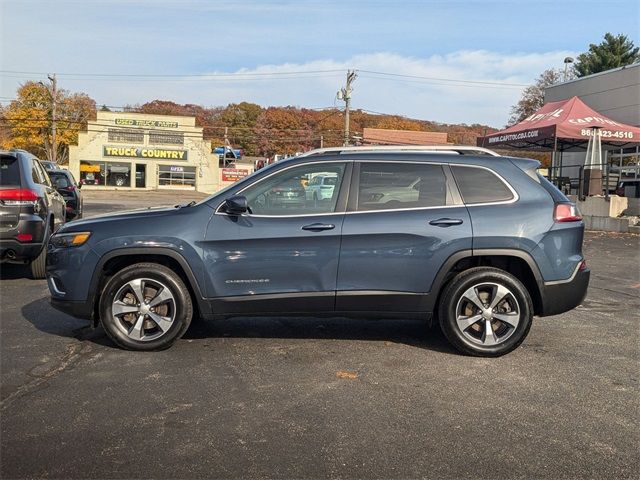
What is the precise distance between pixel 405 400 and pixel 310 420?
747mm

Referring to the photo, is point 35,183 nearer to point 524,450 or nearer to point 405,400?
point 405,400

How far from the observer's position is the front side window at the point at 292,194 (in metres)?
A: 5.04

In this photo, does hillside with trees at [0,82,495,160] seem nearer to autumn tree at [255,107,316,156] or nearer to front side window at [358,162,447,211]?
autumn tree at [255,107,316,156]

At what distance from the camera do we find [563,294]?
500 cm

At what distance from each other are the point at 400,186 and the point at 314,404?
6.89 ft

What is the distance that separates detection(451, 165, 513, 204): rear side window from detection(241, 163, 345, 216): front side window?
3.47ft

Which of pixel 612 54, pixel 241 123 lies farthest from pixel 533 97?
pixel 241 123

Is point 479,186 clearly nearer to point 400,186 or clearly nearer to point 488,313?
point 400,186

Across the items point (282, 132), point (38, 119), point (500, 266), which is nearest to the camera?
point (500, 266)

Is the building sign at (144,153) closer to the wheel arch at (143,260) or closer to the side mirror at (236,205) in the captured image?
the wheel arch at (143,260)

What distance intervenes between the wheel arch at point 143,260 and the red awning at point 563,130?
16056 mm

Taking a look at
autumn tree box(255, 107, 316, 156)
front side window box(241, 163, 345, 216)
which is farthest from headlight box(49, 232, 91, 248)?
autumn tree box(255, 107, 316, 156)

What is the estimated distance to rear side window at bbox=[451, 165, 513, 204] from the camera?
16.6ft

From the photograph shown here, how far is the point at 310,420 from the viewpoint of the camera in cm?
369
